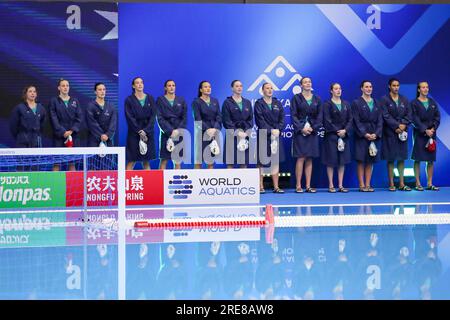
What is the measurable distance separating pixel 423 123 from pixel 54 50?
7.97m

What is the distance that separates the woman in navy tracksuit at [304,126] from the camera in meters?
16.8

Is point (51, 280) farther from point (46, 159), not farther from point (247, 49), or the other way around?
point (247, 49)

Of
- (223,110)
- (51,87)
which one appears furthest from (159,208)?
(51,87)

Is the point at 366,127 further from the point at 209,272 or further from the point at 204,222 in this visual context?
the point at 209,272

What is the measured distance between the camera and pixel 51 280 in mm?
7309

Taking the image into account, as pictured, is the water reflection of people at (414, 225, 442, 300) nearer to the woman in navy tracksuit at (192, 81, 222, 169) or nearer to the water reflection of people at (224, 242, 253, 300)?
the water reflection of people at (224, 242, 253, 300)

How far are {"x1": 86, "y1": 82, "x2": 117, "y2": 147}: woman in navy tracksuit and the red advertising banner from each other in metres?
2.47

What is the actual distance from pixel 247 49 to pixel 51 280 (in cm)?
1121

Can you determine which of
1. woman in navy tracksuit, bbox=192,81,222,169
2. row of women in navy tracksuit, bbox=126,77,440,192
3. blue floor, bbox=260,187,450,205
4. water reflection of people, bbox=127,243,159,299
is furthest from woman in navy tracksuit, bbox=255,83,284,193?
water reflection of people, bbox=127,243,159,299

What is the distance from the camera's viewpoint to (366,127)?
1708 cm

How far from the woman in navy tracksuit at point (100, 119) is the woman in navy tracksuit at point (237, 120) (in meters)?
2.31

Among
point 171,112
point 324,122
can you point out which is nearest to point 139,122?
point 171,112

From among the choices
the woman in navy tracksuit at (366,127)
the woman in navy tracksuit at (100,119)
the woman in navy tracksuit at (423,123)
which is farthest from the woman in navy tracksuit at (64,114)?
the woman in navy tracksuit at (423,123)

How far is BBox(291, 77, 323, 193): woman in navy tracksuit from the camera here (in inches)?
661
